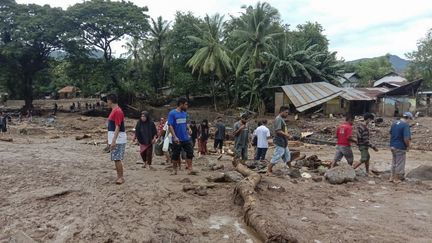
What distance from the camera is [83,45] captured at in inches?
1416

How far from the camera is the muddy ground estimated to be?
4.70 metres

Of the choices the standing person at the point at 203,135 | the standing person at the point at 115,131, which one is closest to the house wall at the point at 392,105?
the standing person at the point at 203,135

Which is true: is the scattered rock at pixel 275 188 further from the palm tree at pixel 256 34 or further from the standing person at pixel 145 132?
the palm tree at pixel 256 34

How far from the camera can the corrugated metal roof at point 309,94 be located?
29219 mm

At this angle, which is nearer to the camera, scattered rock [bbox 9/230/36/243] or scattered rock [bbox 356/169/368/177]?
scattered rock [bbox 9/230/36/243]

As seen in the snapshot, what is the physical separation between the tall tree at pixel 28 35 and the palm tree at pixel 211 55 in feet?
37.3

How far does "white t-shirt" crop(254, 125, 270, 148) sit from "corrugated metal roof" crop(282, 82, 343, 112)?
736 inches

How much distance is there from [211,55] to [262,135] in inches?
1023

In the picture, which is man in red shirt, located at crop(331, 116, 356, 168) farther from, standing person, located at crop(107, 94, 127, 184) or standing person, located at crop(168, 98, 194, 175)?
standing person, located at crop(107, 94, 127, 184)

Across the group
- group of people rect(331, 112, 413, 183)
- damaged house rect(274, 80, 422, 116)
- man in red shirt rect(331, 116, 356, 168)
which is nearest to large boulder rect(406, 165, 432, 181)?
group of people rect(331, 112, 413, 183)

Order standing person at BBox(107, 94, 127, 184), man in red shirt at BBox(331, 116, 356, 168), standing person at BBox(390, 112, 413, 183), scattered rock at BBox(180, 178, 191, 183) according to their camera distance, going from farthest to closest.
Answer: man in red shirt at BBox(331, 116, 356, 168) < standing person at BBox(390, 112, 413, 183) < scattered rock at BBox(180, 178, 191, 183) < standing person at BBox(107, 94, 127, 184)

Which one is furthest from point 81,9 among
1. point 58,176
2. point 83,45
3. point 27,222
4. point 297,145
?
point 27,222

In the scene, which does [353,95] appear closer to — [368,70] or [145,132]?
[145,132]

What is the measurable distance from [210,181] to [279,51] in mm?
28963
